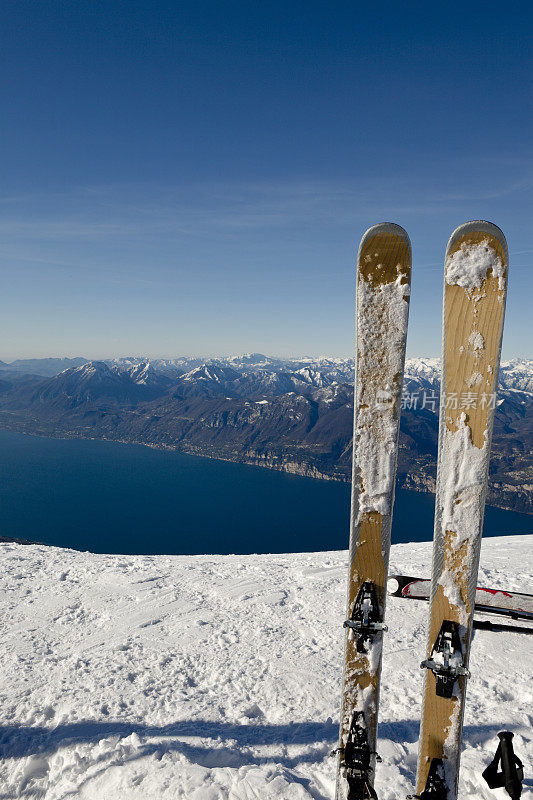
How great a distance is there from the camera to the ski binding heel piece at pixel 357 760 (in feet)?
9.07

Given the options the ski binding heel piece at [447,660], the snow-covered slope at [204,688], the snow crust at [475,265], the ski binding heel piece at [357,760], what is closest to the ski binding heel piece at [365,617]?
the ski binding heel piece at [447,660]

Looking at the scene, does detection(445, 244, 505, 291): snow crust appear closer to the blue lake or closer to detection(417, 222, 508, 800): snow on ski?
detection(417, 222, 508, 800): snow on ski

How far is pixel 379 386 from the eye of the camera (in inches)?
107

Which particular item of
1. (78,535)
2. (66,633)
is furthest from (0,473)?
(66,633)

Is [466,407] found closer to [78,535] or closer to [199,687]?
[199,687]

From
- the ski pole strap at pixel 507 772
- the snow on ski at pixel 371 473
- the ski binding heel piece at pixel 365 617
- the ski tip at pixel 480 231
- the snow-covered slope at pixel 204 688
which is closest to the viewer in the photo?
the ski pole strap at pixel 507 772

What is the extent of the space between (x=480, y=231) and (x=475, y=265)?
0.21 meters

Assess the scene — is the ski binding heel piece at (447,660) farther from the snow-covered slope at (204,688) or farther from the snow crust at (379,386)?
the snow-covered slope at (204,688)

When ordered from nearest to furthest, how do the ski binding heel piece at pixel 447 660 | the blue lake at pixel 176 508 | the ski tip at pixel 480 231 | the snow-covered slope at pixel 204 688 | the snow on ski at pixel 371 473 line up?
1. the ski tip at pixel 480 231
2. the ski binding heel piece at pixel 447 660
3. the snow on ski at pixel 371 473
4. the snow-covered slope at pixel 204 688
5. the blue lake at pixel 176 508

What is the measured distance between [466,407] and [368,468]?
2.46 ft

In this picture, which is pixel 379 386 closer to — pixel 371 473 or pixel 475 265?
pixel 371 473

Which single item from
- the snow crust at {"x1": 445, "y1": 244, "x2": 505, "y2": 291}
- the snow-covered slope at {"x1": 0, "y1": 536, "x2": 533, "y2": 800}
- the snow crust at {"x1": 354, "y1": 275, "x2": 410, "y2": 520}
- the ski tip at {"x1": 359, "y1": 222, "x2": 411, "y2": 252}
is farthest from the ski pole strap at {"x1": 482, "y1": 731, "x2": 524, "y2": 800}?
the ski tip at {"x1": 359, "y1": 222, "x2": 411, "y2": 252}

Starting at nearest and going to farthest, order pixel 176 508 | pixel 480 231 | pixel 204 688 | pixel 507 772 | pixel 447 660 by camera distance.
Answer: pixel 507 772
pixel 480 231
pixel 447 660
pixel 204 688
pixel 176 508

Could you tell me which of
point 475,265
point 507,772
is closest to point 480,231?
point 475,265
